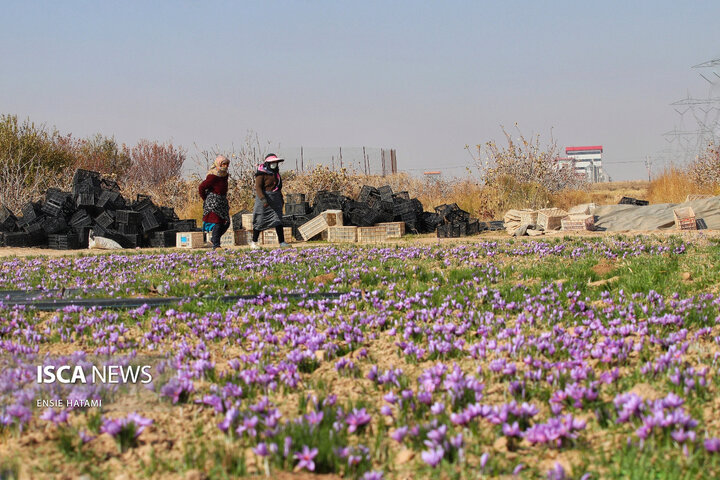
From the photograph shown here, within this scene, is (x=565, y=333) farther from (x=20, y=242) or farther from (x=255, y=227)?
(x=20, y=242)

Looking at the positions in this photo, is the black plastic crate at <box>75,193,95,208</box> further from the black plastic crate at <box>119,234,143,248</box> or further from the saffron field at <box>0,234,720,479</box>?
the saffron field at <box>0,234,720,479</box>

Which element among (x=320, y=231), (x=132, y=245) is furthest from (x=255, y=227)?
(x=132, y=245)

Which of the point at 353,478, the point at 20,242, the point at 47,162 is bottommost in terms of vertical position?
the point at 353,478

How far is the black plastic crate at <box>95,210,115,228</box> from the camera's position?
1978 cm

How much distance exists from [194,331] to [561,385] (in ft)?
9.92

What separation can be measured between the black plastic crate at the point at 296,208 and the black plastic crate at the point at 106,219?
18.6 feet

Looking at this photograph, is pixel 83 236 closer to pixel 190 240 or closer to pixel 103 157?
pixel 190 240

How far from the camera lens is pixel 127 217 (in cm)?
1966

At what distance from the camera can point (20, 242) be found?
19.4 m

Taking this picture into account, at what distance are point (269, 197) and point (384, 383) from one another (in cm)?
1143

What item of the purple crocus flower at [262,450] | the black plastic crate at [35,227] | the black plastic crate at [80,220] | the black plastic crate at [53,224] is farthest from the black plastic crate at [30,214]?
the purple crocus flower at [262,450]

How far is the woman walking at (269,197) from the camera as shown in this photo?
14.6 metres

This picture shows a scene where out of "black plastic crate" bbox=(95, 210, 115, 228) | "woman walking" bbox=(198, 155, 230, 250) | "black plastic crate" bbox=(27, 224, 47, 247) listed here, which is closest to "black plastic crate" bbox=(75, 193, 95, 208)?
"black plastic crate" bbox=(95, 210, 115, 228)

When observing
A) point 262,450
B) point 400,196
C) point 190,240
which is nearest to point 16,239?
point 190,240
